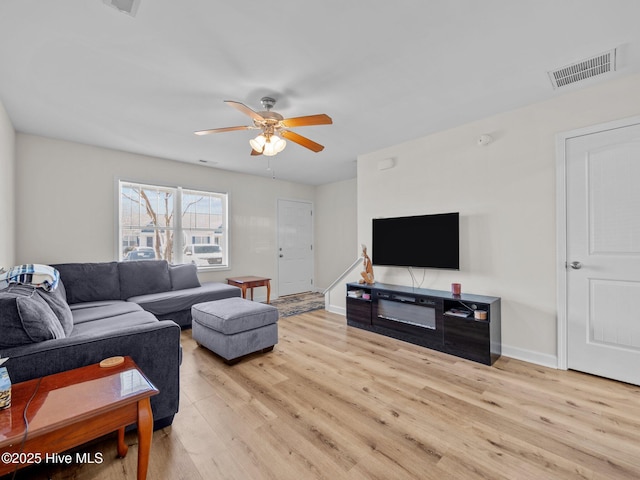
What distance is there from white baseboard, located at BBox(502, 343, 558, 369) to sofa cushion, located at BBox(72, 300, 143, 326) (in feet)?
12.6

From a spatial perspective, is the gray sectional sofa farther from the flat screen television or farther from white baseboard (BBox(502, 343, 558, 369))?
white baseboard (BBox(502, 343, 558, 369))

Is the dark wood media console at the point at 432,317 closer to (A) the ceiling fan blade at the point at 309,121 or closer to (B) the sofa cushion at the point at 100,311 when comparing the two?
(A) the ceiling fan blade at the point at 309,121

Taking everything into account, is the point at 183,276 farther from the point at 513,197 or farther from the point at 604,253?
the point at 604,253

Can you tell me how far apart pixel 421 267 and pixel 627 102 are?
230 cm

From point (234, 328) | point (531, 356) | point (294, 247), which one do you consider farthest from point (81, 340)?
point (294, 247)

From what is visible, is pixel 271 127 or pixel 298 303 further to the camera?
pixel 298 303

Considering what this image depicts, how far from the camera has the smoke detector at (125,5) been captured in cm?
157

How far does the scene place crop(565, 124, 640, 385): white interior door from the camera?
91.8 inches

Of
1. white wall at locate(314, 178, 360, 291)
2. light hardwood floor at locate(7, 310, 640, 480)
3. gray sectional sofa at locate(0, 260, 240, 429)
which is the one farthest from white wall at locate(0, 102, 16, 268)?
white wall at locate(314, 178, 360, 291)

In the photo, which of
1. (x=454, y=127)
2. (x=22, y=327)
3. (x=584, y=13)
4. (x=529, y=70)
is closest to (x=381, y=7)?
(x=584, y=13)

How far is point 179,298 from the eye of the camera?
3.75 metres

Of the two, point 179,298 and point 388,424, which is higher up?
point 179,298

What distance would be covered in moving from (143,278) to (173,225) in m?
1.07

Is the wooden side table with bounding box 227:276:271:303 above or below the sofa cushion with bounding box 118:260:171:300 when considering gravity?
below
